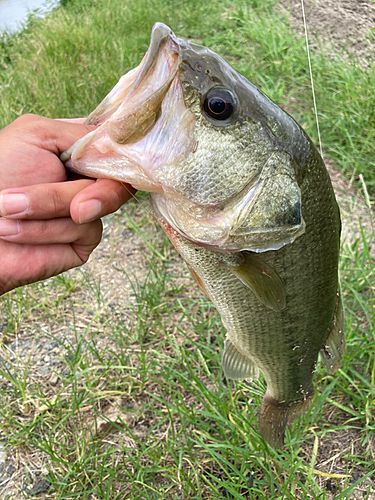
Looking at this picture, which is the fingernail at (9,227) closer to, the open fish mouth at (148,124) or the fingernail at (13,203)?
the fingernail at (13,203)

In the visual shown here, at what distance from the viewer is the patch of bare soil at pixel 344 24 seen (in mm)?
3986

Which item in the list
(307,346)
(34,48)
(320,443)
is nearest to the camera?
(307,346)

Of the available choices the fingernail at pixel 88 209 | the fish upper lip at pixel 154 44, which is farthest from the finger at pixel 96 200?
the fish upper lip at pixel 154 44

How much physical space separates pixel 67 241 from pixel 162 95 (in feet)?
1.95

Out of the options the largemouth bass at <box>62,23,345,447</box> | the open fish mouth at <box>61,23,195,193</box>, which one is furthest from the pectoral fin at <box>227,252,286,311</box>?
the open fish mouth at <box>61,23,195,193</box>

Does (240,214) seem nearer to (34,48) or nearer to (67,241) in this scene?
(67,241)

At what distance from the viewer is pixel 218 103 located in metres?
1.10

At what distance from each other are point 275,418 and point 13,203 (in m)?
1.22

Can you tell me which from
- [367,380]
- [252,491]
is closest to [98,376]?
[252,491]

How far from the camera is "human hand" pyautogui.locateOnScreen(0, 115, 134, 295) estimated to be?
121 centimetres

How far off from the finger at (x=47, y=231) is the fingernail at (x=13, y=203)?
0.09m

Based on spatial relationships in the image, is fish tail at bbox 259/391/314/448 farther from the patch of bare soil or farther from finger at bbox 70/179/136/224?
the patch of bare soil

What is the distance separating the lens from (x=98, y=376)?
210cm

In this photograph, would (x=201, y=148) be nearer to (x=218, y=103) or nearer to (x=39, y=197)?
(x=218, y=103)
